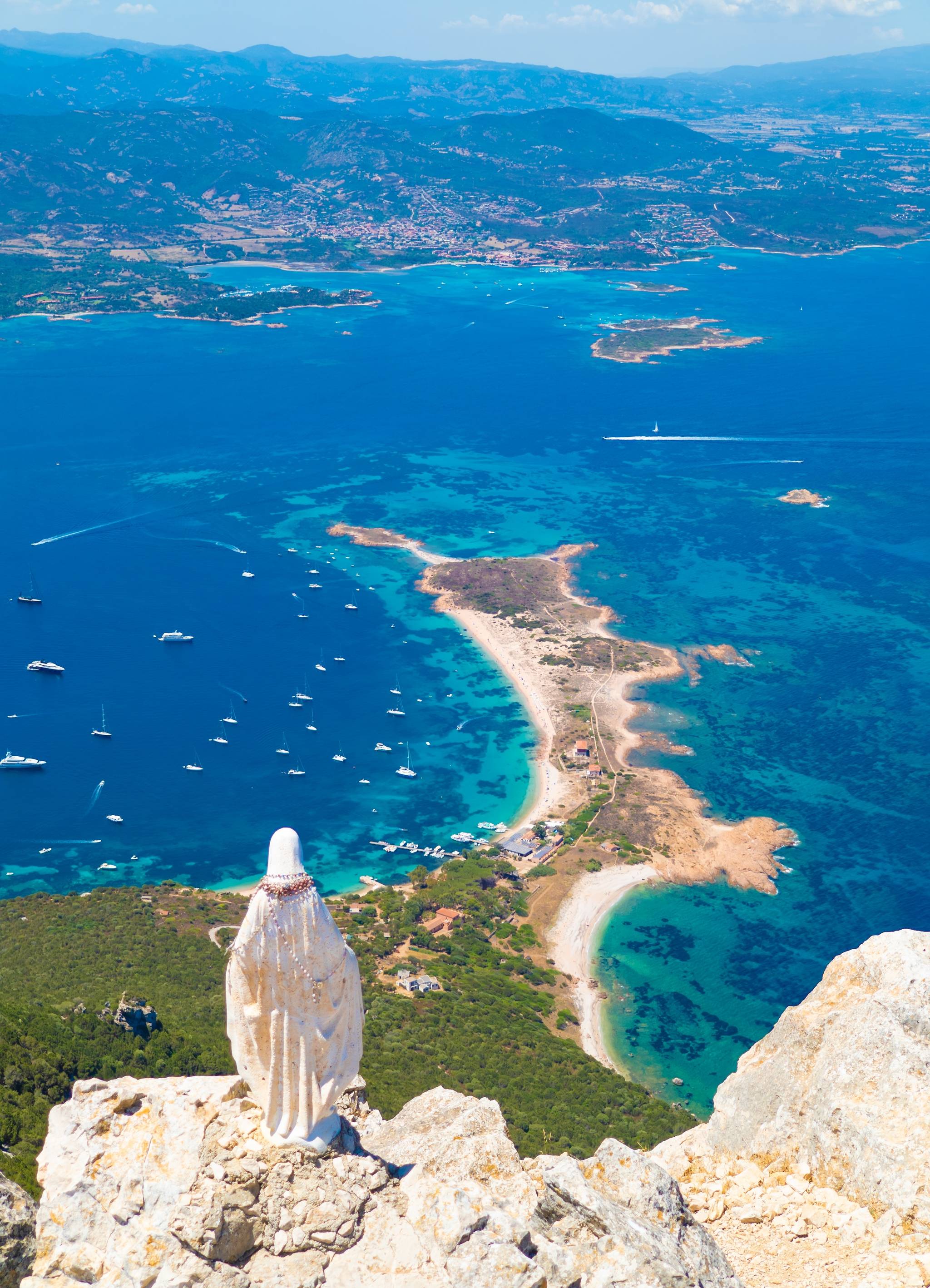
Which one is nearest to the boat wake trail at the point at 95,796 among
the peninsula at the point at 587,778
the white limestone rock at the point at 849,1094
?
the peninsula at the point at 587,778

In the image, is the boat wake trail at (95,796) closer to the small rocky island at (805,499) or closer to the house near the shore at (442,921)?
the house near the shore at (442,921)

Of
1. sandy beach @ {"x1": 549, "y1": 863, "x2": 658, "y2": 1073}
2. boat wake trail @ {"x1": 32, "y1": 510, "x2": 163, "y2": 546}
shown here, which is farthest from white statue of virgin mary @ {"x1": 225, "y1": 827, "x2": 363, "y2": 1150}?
boat wake trail @ {"x1": 32, "y1": 510, "x2": 163, "y2": 546}

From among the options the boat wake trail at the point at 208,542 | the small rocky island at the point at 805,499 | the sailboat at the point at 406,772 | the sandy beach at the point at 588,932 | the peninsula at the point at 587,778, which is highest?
the small rocky island at the point at 805,499

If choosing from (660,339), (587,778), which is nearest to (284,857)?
(587,778)

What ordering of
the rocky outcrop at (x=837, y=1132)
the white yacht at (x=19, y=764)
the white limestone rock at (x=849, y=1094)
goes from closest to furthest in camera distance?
1. the rocky outcrop at (x=837, y=1132)
2. the white limestone rock at (x=849, y=1094)
3. the white yacht at (x=19, y=764)

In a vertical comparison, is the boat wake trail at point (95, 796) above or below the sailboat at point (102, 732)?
below

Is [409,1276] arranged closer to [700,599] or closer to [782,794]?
[782,794]

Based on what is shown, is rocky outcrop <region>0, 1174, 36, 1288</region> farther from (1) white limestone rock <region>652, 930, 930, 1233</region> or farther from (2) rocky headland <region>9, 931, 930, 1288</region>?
(1) white limestone rock <region>652, 930, 930, 1233</region>
